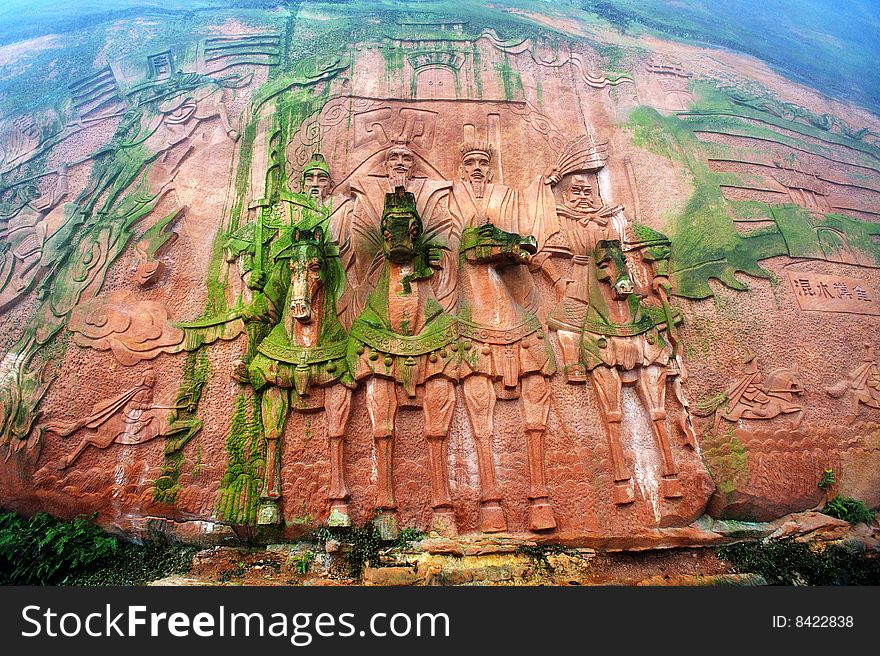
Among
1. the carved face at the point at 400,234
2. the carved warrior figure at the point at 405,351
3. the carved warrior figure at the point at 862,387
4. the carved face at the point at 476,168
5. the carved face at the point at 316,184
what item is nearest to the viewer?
the carved warrior figure at the point at 405,351

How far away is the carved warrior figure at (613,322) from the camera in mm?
5801

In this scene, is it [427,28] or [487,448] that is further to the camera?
[427,28]

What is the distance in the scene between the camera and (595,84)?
831 centimetres

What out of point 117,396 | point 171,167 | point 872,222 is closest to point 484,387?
point 117,396

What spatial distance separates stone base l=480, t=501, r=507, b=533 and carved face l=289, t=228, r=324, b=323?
281 cm

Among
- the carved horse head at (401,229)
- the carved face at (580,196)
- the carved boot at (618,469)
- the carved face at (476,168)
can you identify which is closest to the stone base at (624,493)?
the carved boot at (618,469)

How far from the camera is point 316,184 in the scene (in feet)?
22.4

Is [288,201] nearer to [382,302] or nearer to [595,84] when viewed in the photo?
[382,302]

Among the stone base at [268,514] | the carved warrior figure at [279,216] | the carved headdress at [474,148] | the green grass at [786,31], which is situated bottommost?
the stone base at [268,514]

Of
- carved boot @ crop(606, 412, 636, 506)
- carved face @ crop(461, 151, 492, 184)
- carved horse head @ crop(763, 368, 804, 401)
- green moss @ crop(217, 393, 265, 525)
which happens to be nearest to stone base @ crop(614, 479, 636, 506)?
carved boot @ crop(606, 412, 636, 506)

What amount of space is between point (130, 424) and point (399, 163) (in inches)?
180

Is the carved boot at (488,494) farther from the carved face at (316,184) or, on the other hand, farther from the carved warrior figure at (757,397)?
the carved face at (316,184)

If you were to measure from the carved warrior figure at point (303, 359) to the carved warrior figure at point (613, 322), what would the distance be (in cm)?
267

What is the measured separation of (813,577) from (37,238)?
10.1m
